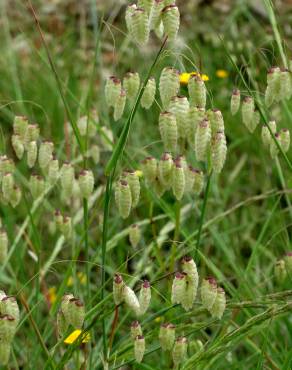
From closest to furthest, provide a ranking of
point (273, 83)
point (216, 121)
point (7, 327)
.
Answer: point (7, 327)
point (216, 121)
point (273, 83)

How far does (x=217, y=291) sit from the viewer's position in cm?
160

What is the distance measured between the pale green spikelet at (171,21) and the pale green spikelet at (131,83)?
177 millimetres

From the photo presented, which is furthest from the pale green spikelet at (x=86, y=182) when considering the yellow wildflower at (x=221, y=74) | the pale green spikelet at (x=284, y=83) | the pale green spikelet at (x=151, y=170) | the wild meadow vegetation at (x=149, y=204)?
the yellow wildflower at (x=221, y=74)

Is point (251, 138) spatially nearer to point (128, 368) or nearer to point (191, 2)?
point (128, 368)

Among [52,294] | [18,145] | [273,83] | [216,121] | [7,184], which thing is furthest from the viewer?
[52,294]

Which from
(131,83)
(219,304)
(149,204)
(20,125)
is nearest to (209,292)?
(219,304)

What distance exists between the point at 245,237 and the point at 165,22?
1.60m

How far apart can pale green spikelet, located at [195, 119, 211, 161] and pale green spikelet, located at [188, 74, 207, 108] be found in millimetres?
52

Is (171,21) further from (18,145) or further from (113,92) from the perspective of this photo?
(18,145)

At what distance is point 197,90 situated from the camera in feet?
5.32

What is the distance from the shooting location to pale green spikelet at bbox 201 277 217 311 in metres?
1.59

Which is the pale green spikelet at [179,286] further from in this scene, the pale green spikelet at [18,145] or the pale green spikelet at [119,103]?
the pale green spikelet at [18,145]

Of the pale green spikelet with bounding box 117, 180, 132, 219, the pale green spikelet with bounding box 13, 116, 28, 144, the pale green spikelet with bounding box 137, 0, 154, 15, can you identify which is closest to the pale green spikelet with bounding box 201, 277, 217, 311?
the pale green spikelet with bounding box 117, 180, 132, 219

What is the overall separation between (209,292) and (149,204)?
1445mm
